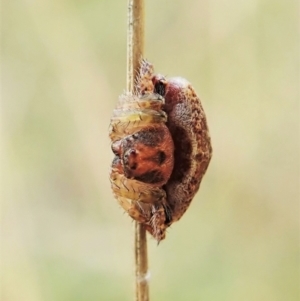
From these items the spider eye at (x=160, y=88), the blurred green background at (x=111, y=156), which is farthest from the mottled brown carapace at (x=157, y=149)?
the blurred green background at (x=111, y=156)

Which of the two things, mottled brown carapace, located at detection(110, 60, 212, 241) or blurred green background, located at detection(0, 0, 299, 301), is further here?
blurred green background, located at detection(0, 0, 299, 301)

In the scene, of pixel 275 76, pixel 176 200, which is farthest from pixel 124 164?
pixel 275 76

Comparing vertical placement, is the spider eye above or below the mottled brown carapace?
above

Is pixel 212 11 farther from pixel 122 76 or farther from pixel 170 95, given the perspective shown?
pixel 170 95

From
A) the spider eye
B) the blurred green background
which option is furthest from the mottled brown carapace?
the blurred green background

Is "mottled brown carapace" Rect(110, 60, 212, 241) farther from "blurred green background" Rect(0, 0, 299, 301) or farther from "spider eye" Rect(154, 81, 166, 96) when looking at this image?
"blurred green background" Rect(0, 0, 299, 301)

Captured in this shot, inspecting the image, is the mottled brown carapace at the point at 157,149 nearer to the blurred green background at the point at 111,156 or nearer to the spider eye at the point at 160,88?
the spider eye at the point at 160,88

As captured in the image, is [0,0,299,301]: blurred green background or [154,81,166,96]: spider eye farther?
[0,0,299,301]: blurred green background
